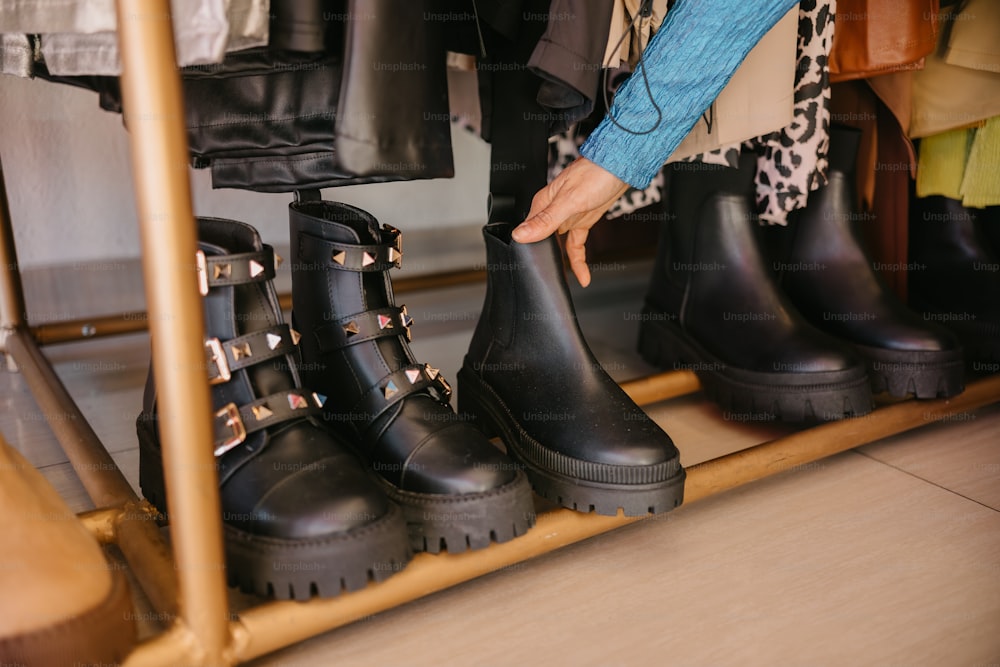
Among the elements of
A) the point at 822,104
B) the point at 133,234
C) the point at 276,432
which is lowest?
the point at 276,432

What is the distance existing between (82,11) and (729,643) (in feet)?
1.75

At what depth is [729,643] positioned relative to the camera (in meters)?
0.50

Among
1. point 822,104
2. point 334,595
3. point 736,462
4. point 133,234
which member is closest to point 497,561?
point 334,595

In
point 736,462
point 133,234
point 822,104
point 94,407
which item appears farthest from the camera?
point 133,234

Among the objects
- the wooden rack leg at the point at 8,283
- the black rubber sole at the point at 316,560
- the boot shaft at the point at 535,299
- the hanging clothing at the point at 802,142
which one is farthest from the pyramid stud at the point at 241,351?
the wooden rack leg at the point at 8,283

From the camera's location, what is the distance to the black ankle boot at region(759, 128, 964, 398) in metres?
0.80

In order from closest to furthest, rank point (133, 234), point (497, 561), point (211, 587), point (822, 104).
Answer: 1. point (211, 587)
2. point (497, 561)
3. point (822, 104)
4. point (133, 234)

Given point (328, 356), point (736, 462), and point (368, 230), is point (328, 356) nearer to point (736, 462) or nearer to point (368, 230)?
point (368, 230)

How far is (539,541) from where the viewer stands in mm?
541

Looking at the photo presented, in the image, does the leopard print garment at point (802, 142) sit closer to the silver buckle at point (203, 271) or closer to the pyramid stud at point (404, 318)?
the pyramid stud at point (404, 318)

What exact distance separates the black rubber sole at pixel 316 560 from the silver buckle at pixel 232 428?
0.05 metres

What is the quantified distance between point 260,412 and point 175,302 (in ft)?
0.45

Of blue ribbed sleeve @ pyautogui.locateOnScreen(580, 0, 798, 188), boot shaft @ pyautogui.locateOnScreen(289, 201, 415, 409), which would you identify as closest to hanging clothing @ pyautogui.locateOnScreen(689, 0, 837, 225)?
blue ribbed sleeve @ pyautogui.locateOnScreen(580, 0, 798, 188)

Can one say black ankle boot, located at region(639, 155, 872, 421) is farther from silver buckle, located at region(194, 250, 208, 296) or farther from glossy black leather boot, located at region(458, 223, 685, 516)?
silver buckle, located at region(194, 250, 208, 296)
